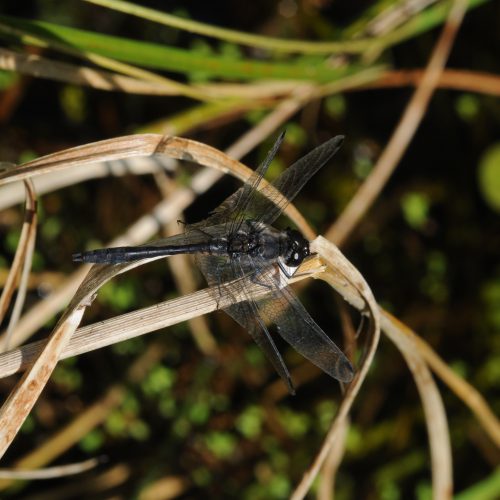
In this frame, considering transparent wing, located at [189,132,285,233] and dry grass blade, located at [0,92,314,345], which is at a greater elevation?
dry grass blade, located at [0,92,314,345]

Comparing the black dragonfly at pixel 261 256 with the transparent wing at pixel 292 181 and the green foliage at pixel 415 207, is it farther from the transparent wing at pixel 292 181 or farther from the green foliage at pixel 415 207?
the green foliage at pixel 415 207

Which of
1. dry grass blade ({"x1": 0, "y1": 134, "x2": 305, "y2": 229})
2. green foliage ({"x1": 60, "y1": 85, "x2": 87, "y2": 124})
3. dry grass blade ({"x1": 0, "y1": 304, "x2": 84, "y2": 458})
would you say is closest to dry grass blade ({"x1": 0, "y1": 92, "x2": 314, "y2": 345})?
dry grass blade ({"x1": 0, "y1": 134, "x2": 305, "y2": 229})

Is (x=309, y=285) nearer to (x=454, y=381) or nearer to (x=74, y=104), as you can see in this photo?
(x=454, y=381)

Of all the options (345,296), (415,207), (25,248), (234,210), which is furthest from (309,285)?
(25,248)

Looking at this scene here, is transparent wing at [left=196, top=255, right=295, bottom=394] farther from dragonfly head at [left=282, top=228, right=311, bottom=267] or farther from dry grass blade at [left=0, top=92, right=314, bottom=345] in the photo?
dry grass blade at [left=0, top=92, right=314, bottom=345]

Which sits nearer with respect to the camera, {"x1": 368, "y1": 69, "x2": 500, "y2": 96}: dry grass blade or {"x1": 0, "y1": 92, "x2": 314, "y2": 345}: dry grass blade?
{"x1": 0, "y1": 92, "x2": 314, "y2": 345}: dry grass blade

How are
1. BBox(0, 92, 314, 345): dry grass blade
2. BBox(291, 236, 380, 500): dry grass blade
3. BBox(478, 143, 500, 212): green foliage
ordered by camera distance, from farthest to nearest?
BBox(478, 143, 500, 212): green foliage
BBox(0, 92, 314, 345): dry grass blade
BBox(291, 236, 380, 500): dry grass blade

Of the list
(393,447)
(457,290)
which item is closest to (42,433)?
(393,447)
